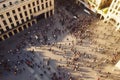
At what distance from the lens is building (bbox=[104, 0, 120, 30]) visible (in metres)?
58.3

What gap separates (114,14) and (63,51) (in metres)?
22.6

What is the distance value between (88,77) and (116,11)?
2518cm

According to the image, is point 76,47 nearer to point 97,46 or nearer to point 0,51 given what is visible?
point 97,46

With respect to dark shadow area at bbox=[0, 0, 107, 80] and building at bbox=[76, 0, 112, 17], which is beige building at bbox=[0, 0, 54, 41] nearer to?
dark shadow area at bbox=[0, 0, 107, 80]

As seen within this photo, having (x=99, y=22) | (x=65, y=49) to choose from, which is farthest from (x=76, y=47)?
(x=99, y=22)

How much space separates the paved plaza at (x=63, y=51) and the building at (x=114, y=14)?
2.34m

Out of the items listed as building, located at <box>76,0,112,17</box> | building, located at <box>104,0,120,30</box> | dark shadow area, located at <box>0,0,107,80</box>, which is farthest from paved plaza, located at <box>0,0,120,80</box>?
building, located at <box>76,0,112,17</box>

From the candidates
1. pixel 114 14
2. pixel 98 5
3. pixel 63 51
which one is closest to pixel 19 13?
pixel 63 51

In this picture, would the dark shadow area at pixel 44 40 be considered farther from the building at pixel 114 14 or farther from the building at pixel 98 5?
the building at pixel 114 14

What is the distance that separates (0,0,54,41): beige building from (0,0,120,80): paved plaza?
2599 mm

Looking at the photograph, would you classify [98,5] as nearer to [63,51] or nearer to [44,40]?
[63,51]

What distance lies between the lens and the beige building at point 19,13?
53.4 metres

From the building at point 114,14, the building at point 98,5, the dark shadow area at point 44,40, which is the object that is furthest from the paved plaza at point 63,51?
the building at point 98,5

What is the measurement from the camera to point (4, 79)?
51531mm
